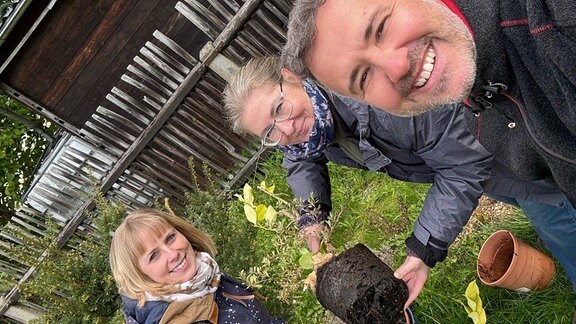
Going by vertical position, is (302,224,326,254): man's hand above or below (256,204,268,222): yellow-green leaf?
above

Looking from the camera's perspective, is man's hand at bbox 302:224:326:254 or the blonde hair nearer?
man's hand at bbox 302:224:326:254

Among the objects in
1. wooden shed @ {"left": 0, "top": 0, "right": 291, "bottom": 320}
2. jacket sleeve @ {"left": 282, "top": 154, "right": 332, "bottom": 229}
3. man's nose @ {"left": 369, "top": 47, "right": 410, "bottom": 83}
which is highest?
man's nose @ {"left": 369, "top": 47, "right": 410, "bottom": 83}

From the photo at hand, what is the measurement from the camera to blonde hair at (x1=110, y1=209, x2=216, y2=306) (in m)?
2.62

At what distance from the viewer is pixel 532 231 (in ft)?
10.1

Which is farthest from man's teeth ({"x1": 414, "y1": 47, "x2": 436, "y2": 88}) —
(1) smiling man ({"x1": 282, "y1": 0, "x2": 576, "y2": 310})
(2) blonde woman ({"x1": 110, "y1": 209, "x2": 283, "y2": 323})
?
(2) blonde woman ({"x1": 110, "y1": 209, "x2": 283, "y2": 323})

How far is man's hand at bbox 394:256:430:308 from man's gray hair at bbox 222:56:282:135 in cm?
90

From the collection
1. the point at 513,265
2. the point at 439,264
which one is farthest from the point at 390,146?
the point at 439,264

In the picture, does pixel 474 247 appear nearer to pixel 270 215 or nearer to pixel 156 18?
pixel 270 215

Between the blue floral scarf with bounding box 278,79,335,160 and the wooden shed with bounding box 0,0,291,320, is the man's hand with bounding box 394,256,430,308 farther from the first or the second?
the wooden shed with bounding box 0,0,291,320

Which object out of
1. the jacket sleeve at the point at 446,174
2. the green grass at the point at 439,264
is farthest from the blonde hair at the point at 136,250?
the jacket sleeve at the point at 446,174

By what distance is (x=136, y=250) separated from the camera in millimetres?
2656

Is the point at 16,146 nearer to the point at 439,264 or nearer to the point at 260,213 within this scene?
the point at 439,264

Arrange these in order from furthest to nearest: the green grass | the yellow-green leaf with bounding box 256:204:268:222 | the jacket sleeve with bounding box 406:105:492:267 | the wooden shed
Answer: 1. the wooden shed
2. the green grass
3. the yellow-green leaf with bounding box 256:204:268:222
4. the jacket sleeve with bounding box 406:105:492:267

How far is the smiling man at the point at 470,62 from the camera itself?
4.02 ft
